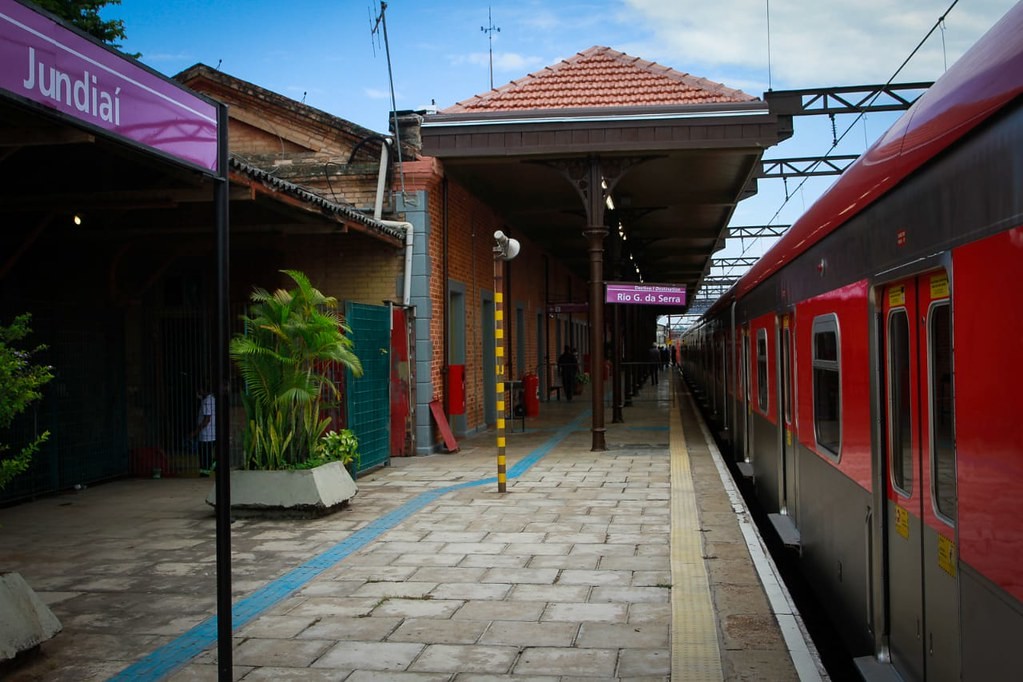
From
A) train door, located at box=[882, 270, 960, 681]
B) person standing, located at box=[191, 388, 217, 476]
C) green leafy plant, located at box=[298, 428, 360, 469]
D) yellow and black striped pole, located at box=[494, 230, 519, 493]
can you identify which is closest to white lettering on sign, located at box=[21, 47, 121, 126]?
train door, located at box=[882, 270, 960, 681]

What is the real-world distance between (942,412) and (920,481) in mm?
351

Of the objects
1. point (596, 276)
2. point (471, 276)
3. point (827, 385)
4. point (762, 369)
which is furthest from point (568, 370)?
point (827, 385)

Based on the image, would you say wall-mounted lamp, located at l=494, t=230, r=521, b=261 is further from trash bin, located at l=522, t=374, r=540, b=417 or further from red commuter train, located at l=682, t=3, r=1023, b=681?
trash bin, located at l=522, t=374, r=540, b=417

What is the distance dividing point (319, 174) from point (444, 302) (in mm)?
2766

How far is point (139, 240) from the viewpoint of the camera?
11.7 m

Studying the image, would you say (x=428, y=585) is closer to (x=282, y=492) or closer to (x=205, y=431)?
(x=282, y=492)

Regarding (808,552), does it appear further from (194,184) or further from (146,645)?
(194,184)

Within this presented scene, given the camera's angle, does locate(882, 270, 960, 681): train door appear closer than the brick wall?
Yes

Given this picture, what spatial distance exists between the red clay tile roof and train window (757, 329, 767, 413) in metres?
5.15

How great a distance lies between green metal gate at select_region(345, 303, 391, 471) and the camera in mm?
11281

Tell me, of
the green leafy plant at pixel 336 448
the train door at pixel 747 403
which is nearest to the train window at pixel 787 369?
the train door at pixel 747 403

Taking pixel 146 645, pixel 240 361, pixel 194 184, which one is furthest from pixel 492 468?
pixel 146 645

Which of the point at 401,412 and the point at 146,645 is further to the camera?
the point at 401,412

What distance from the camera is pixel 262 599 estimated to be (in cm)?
586
